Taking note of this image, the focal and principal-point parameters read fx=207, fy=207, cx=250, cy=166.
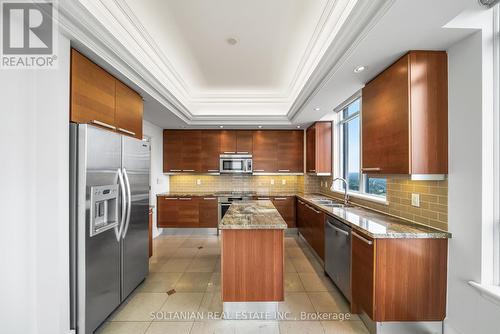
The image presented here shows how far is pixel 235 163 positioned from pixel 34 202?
143 inches

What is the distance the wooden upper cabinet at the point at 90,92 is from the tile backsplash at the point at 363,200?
291 cm

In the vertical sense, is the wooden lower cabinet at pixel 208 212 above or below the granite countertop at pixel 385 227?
below

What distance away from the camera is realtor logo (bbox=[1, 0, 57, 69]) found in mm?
1440

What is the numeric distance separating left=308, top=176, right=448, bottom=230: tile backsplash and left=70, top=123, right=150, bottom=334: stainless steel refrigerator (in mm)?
2742

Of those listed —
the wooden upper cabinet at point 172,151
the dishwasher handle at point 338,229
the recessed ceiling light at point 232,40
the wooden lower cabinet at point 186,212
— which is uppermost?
the recessed ceiling light at point 232,40

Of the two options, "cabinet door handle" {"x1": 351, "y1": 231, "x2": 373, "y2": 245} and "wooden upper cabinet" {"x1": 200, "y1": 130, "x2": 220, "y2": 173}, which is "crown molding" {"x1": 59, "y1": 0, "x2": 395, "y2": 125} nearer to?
"wooden upper cabinet" {"x1": 200, "y1": 130, "x2": 220, "y2": 173}

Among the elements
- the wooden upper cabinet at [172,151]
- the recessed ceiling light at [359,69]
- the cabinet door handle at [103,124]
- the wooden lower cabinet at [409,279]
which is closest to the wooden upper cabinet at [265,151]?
the wooden upper cabinet at [172,151]

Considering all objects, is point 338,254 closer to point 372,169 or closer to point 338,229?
point 338,229

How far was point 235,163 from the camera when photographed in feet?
16.2

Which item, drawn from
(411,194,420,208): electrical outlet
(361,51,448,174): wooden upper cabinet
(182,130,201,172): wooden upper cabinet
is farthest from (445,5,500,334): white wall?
(182,130,201,172): wooden upper cabinet

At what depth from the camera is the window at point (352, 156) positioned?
3048 millimetres

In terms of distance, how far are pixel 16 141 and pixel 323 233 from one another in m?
3.28

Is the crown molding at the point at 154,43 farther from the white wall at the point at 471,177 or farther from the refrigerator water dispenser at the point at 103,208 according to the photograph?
the refrigerator water dispenser at the point at 103,208

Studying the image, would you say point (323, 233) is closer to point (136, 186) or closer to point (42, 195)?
point (136, 186)
